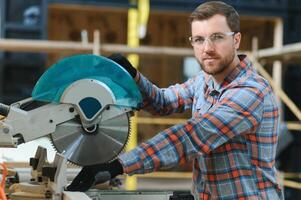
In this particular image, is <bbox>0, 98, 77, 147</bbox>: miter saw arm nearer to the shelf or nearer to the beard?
the beard

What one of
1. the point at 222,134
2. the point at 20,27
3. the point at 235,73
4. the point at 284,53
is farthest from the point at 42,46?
the point at 222,134

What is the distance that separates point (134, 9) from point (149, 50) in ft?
3.28

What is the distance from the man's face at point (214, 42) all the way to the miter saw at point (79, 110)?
0.26m

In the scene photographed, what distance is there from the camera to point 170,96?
258cm

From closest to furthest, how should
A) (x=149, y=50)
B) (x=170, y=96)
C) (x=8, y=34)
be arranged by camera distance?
(x=170, y=96)
(x=149, y=50)
(x=8, y=34)

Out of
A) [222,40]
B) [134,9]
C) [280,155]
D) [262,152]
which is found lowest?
[280,155]

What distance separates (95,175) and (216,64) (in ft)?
1.82

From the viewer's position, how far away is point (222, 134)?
Answer: 1993 millimetres

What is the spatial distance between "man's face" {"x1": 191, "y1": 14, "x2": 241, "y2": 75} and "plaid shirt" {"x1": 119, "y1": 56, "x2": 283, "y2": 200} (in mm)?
80

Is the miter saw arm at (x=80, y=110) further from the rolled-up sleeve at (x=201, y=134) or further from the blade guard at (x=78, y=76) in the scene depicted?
the rolled-up sleeve at (x=201, y=134)

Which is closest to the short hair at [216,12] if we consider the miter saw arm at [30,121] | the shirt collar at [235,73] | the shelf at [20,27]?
the shirt collar at [235,73]

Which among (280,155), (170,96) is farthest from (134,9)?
(170,96)

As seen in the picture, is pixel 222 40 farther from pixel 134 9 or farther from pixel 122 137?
pixel 134 9

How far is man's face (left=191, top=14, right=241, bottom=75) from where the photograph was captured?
2082 mm
